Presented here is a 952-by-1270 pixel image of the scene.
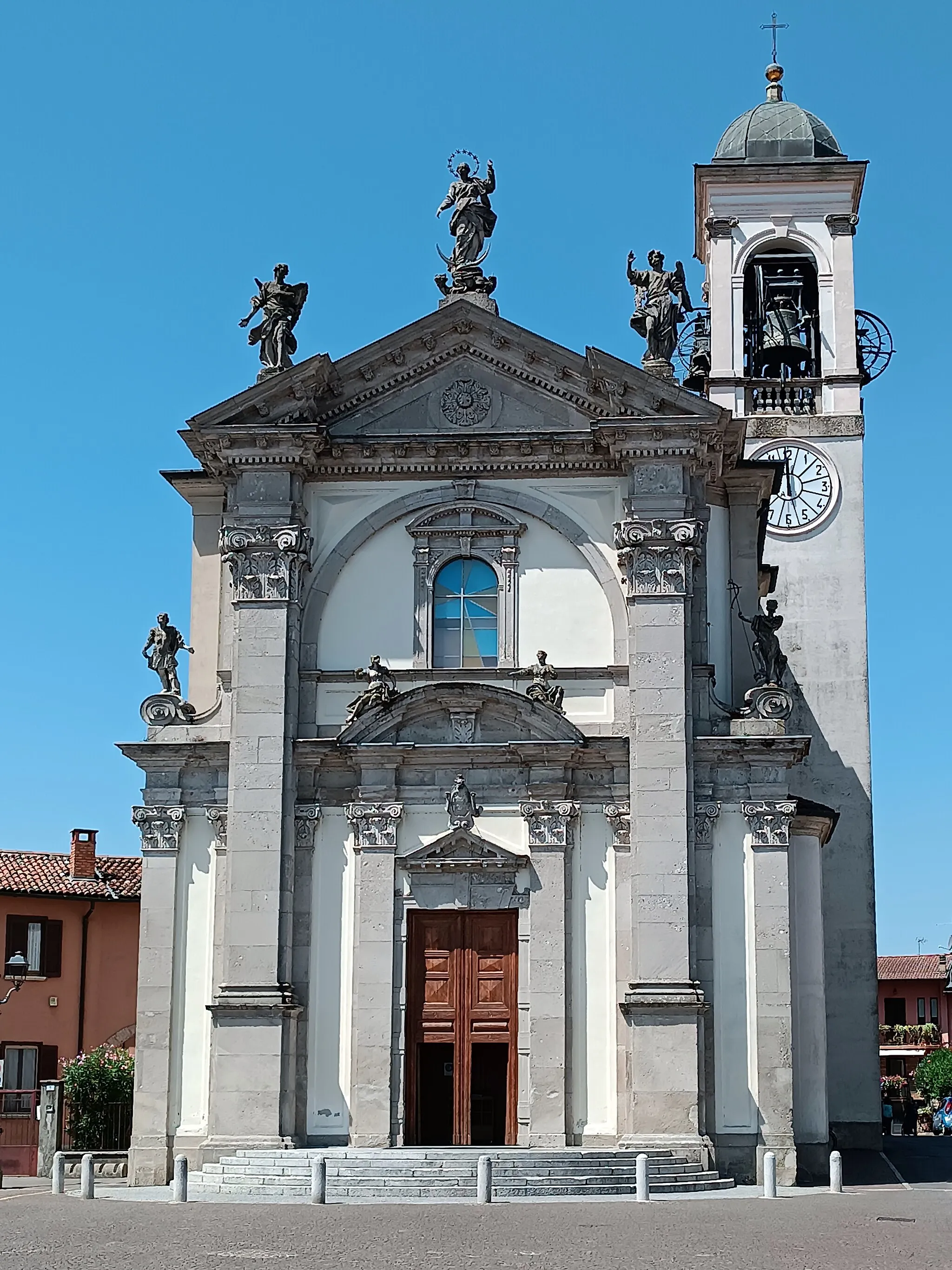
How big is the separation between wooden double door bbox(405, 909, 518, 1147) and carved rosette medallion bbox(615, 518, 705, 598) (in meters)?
5.71

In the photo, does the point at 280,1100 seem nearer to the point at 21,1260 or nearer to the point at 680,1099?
the point at 680,1099

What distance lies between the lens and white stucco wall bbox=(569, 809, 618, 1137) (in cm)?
2941

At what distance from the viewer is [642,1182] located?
26031 mm

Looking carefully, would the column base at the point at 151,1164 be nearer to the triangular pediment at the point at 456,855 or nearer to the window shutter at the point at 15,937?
the triangular pediment at the point at 456,855

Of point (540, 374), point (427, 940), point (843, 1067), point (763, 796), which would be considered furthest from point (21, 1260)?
point (843, 1067)

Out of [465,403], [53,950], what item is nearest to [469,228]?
[465,403]

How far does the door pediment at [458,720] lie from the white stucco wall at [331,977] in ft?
4.91

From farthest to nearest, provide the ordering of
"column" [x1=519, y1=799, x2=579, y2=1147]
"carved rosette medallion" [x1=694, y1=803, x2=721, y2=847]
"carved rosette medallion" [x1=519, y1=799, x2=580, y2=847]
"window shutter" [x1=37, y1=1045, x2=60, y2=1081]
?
1. "window shutter" [x1=37, y1=1045, x2=60, y2=1081]
2. "carved rosette medallion" [x1=519, y1=799, x2=580, y2=847]
3. "carved rosette medallion" [x1=694, y1=803, x2=721, y2=847]
4. "column" [x1=519, y1=799, x2=579, y2=1147]

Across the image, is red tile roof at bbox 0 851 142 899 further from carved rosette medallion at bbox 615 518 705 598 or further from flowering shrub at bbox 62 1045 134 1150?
carved rosette medallion at bbox 615 518 705 598

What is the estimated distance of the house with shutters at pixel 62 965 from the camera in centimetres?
4528

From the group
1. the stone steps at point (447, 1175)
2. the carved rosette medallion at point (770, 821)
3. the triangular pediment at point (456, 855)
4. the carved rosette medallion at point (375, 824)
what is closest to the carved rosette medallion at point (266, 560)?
the carved rosette medallion at point (375, 824)

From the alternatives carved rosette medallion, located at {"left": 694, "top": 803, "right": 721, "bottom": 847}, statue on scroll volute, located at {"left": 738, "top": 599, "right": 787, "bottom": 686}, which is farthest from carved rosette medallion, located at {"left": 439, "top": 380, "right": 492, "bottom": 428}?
carved rosette medallion, located at {"left": 694, "top": 803, "right": 721, "bottom": 847}

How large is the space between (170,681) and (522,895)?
696cm

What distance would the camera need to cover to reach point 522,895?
98.9ft
